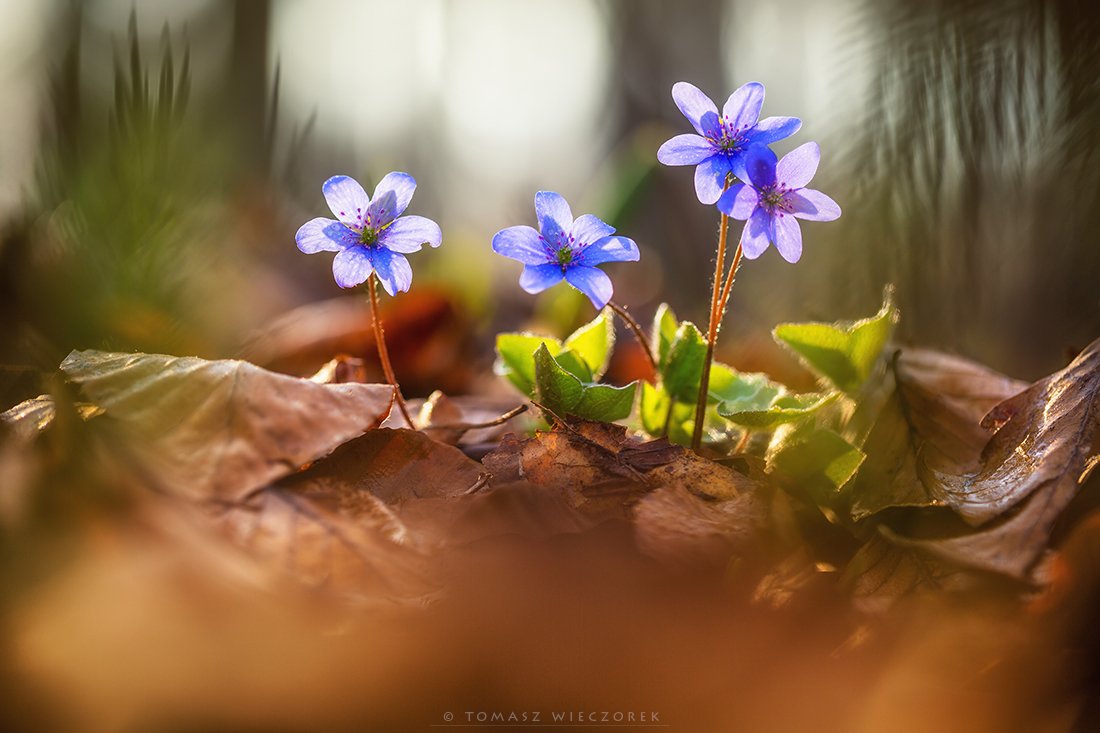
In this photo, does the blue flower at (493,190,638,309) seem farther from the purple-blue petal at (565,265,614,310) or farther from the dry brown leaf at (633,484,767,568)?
the dry brown leaf at (633,484,767,568)

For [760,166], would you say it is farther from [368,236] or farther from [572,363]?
[368,236]

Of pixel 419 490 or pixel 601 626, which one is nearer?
pixel 601 626

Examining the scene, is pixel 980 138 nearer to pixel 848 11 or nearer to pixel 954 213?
pixel 954 213

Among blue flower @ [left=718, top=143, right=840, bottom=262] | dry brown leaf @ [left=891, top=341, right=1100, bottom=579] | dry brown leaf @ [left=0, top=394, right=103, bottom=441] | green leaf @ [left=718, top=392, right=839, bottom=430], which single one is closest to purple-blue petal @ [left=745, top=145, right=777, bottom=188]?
blue flower @ [left=718, top=143, right=840, bottom=262]

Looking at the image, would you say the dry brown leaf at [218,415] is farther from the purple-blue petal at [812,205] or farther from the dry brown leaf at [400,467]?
the purple-blue petal at [812,205]

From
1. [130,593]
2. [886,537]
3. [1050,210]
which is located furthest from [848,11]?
[130,593]

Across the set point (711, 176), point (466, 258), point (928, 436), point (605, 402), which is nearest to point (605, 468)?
point (605, 402)
